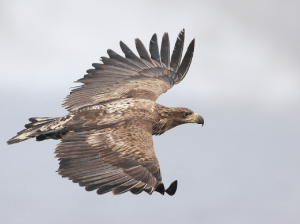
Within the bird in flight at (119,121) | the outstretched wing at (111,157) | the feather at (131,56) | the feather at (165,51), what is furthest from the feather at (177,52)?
the outstretched wing at (111,157)

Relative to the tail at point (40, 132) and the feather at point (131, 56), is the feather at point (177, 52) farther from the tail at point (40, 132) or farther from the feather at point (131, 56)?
the tail at point (40, 132)

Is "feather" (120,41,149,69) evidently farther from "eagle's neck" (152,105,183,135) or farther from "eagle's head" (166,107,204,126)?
"eagle's head" (166,107,204,126)

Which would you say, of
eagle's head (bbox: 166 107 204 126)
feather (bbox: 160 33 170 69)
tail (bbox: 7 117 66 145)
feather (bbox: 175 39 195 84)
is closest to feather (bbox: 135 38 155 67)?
feather (bbox: 160 33 170 69)

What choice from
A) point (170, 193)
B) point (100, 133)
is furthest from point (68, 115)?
point (170, 193)

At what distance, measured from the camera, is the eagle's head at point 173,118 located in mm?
12609

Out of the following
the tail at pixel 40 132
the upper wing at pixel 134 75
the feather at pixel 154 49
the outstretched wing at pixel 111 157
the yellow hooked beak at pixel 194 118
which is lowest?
the outstretched wing at pixel 111 157

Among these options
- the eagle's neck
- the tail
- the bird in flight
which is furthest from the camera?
the eagle's neck

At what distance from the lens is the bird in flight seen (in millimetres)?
9789

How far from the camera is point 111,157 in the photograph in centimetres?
1027

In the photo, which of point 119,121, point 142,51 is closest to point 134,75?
point 142,51

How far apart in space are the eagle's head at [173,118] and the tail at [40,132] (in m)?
2.65

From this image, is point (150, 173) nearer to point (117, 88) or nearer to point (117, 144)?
point (117, 144)

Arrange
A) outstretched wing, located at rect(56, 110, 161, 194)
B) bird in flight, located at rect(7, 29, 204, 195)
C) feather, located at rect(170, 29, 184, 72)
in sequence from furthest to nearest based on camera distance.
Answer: feather, located at rect(170, 29, 184, 72) < bird in flight, located at rect(7, 29, 204, 195) < outstretched wing, located at rect(56, 110, 161, 194)

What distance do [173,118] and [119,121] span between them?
1.95 metres
